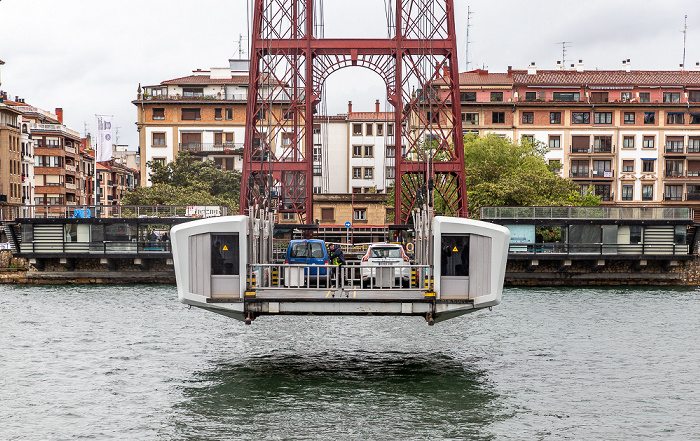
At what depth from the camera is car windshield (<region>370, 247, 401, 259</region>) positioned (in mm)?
37100

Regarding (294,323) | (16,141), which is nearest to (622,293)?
(294,323)

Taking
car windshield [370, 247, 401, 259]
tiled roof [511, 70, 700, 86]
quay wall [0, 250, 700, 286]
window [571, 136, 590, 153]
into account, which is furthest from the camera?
tiled roof [511, 70, 700, 86]

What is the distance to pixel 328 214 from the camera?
345 feet

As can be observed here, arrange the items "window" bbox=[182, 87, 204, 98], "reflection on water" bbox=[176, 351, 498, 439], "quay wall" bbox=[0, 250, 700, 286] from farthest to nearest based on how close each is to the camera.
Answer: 1. "window" bbox=[182, 87, 204, 98]
2. "quay wall" bbox=[0, 250, 700, 286]
3. "reflection on water" bbox=[176, 351, 498, 439]

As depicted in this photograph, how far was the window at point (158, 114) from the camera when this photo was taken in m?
114

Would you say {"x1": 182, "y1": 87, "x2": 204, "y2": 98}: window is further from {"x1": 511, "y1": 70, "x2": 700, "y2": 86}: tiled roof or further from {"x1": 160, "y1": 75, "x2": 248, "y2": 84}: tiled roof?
{"x1": 511, "y1": 70, "x2": 700, "y2": 86}: tiled roof

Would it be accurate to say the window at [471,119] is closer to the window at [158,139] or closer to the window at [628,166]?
the window at [628,166]

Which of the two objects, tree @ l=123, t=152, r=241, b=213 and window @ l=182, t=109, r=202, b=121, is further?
window @ l=182, t=109, r=202, b=121

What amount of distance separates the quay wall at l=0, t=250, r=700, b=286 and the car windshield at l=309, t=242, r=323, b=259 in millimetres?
29697

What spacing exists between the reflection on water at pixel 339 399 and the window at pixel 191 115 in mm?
87679

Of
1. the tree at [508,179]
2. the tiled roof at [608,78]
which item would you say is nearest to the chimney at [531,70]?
the tiled roof at [608,78]

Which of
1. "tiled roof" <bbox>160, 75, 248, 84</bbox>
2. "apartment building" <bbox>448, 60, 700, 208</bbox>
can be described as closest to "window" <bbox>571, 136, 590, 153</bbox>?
"apartment building" <bbox>448, 60, 700, 208</bbox>

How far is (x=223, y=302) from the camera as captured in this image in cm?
2398

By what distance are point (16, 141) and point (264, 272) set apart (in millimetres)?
94376
